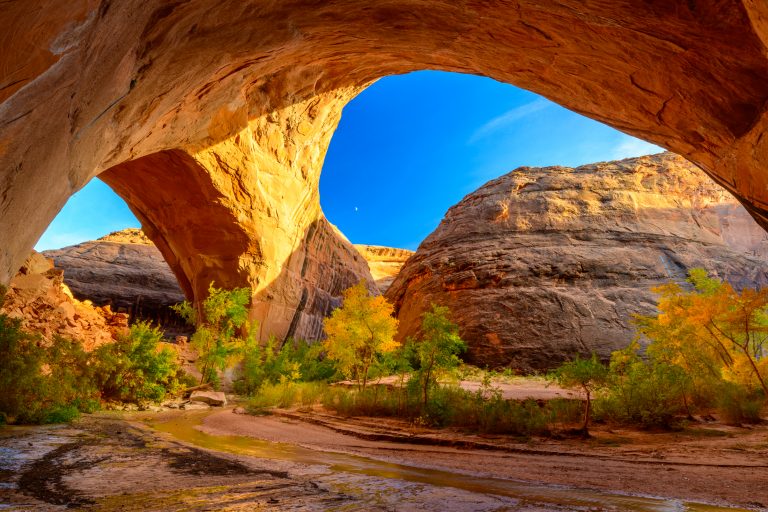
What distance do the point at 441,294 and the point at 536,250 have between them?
5.55 meters

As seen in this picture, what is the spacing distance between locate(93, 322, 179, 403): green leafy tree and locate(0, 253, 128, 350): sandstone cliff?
3.56 feet

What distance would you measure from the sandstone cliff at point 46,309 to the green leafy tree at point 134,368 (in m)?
1.08

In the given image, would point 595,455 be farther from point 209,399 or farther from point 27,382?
point 209,399

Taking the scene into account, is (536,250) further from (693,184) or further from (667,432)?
(667,432)

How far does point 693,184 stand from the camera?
2622cm

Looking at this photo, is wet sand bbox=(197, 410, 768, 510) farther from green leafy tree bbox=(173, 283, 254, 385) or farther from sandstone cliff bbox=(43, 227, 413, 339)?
sandstone cliff bbox=(43, 227, 413, 339)

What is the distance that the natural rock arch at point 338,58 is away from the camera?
4.30 metres

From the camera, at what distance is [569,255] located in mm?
22359

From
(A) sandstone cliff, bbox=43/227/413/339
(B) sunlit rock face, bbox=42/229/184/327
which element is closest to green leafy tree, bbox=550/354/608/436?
(A) sandstone cliff, bbox=43/227/413/339

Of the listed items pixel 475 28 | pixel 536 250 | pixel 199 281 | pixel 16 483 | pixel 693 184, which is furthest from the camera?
pixel 693 184

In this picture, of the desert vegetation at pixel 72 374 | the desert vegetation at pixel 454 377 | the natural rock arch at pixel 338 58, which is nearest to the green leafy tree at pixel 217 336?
the desert vegetation at pixel 72 374

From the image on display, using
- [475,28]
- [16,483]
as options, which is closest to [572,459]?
[16,483]

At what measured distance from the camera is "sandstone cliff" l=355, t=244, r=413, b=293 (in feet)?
203

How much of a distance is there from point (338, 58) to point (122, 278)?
1183 inches
